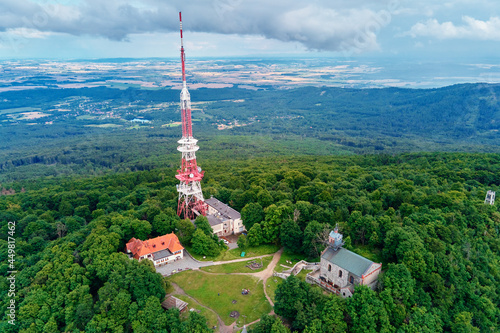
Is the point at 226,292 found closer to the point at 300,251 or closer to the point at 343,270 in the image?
the point at 300,251

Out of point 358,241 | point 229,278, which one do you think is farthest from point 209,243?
point 358,241

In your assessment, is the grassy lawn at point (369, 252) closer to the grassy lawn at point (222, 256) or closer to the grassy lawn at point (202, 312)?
the grassy lawn at point (222, 256)

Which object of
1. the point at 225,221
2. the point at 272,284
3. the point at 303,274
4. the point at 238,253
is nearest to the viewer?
the point at 272,284

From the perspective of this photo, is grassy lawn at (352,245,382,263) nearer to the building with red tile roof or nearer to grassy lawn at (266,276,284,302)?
grassy lawn at (266,276,284,302)

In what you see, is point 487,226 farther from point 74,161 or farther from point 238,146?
point 74,161

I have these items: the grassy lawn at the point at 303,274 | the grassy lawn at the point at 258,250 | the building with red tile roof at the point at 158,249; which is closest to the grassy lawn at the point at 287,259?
the grassy lawn at the point at 258,250

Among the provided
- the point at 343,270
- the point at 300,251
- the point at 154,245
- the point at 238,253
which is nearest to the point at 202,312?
the point at 238,253
